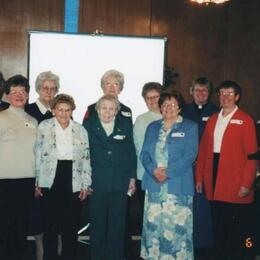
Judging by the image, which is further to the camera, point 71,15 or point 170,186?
point 71,15

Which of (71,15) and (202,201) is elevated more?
(71,15)

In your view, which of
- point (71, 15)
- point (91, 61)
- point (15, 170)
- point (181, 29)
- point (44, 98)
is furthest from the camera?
point (181, 29)

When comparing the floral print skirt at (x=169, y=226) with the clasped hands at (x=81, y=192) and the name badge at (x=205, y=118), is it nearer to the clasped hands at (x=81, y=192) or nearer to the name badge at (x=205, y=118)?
the clasped hands at (x=81, y=192)

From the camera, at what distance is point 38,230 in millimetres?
3521

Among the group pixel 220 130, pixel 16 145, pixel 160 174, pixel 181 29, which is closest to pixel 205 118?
pixel 220 130

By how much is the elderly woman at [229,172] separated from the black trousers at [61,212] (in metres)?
1.12

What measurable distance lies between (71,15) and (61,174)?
8.40 feet

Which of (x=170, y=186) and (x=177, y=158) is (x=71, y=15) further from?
(x=170, y=186)

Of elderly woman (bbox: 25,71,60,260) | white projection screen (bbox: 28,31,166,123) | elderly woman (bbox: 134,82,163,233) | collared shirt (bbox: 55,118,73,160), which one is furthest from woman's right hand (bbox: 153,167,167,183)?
white projection screen (bbox: 28,31,166,123)

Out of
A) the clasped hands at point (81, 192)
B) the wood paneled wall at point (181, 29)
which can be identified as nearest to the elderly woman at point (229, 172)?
the clasped hands at point (81, 192)

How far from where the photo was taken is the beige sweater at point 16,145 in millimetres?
3033

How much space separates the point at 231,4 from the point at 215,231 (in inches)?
122

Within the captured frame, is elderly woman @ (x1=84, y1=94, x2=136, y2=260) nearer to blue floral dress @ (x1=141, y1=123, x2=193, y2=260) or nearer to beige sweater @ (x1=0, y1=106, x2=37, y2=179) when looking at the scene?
blue floral dress @ (x1=141, y1=123, x2=193, y2=260)

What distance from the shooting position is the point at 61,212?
308 centimetres
